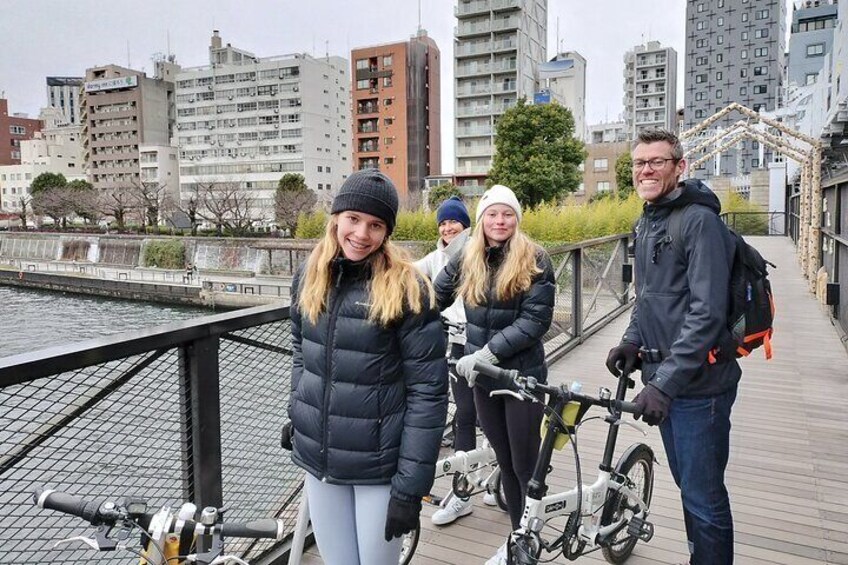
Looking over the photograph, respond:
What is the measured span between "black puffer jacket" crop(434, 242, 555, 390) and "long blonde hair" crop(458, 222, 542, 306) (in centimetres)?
2

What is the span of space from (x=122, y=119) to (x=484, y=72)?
44384mm

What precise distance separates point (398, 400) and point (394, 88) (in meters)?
59.0

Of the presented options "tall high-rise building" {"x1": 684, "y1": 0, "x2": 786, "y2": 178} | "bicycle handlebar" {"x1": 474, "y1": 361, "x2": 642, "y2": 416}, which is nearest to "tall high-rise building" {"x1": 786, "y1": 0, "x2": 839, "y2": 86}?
"tall high-rise building" {"x1": 684, "y1": 0, "x2": 786, "y2": 178}

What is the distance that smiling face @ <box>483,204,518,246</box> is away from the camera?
2.47 meters

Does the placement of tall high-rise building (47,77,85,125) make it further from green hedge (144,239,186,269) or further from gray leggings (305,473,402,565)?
gray leggings (305,473,402,565)

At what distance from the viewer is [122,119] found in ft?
232

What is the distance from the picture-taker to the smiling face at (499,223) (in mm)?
2475

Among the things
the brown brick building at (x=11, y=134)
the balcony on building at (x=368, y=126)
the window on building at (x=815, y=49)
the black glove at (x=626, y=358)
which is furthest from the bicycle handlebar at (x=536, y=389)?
the brown brick building at (x=11, y=134)

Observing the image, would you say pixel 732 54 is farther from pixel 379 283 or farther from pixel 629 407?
pixel 379 283

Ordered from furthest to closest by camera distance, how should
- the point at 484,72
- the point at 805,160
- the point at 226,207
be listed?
the point at 484,72 < the point at 226,207 < the point at 805,160

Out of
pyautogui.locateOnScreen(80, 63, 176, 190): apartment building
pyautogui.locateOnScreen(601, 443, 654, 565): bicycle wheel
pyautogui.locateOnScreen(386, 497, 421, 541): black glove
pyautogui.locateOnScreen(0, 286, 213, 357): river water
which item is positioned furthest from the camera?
pyautogui.locateOnScreen(80, 63, 176, 190): apartment building

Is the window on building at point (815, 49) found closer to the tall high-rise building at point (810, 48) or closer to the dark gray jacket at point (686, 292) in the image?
the tall high-rise building at point (810, 48)

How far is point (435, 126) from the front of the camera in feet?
198

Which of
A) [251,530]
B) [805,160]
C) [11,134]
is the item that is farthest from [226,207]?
[11,134]
